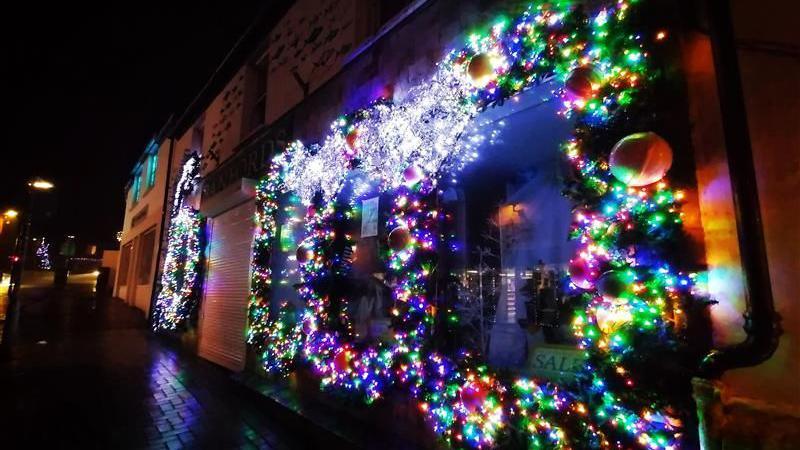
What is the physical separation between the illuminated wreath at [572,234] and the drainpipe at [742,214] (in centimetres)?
31

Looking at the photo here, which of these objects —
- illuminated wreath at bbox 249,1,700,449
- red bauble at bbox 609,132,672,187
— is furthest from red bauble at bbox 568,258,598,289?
red bauble at bbox 609,132,672,187

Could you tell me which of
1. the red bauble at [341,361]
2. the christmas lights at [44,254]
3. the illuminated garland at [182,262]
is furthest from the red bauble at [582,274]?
the christmas lights at [44,254]

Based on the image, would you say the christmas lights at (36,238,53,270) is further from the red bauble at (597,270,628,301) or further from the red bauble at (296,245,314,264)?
the red bauble at (597,270,628,301)

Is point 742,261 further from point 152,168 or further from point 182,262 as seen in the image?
point 152,168

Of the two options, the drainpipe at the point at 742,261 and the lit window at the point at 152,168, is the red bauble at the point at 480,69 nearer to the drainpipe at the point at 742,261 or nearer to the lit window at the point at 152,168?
the drainpipe at the point at 742,261

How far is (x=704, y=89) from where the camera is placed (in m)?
2.89

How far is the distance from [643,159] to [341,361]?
4360 millimetres

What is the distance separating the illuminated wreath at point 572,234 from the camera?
2.74 m

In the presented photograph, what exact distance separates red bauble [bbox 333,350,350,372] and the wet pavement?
34.7 inches

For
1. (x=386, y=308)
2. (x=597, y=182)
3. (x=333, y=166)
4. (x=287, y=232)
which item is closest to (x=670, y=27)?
(x=597, y=182)

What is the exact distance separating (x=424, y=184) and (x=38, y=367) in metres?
9.06

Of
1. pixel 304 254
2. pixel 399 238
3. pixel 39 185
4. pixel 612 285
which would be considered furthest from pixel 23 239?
pixel 612 285

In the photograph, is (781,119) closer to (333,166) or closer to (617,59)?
(617,59)

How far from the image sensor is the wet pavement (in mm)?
5141
